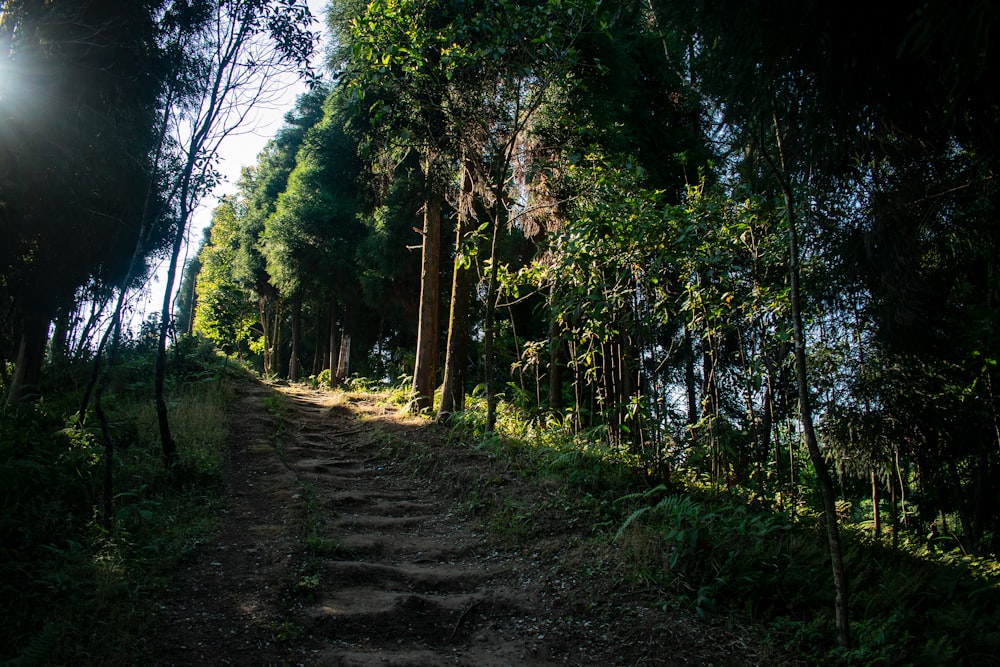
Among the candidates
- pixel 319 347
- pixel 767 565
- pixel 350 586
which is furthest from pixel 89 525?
pixel 319 347

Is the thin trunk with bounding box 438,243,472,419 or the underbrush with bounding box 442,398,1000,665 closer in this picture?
the underbrush with bounding box 442,398,1000,665

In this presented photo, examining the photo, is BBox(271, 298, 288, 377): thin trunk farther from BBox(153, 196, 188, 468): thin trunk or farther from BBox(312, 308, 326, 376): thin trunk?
BBox(153, 196, 188, 468): thin trunk

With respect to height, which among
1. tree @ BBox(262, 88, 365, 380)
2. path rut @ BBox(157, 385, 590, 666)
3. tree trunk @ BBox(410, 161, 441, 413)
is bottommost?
path rut @ BBox(157, 385, 590, 666)

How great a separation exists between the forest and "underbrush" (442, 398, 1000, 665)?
35 mm

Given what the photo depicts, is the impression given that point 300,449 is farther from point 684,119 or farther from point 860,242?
point 684,119

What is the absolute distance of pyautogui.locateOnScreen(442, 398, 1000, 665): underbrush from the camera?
164 inches

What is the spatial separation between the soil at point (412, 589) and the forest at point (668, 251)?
55 centimetres

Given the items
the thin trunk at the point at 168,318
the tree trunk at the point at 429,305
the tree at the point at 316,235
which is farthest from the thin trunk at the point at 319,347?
the thin trunk at the point at 168,318

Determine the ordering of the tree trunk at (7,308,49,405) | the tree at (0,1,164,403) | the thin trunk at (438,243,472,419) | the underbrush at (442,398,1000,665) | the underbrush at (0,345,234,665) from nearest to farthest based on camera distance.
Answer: the underbrush at (0,345,234,665)
the underbrush at (442,398,1000,665)
the tree at (0,1,164,403)
the tree trunk at (7,308,49,405)
the thin trunk at (438,243,472,419)

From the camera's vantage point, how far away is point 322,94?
71.6ft

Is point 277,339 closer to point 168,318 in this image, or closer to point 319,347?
point 319,347

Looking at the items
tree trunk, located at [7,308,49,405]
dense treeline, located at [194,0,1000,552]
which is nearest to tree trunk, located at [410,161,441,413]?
dense treeline, located at [194,0,1000,552]

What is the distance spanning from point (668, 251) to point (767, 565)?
9.88 feet

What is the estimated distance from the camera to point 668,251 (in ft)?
19.4
